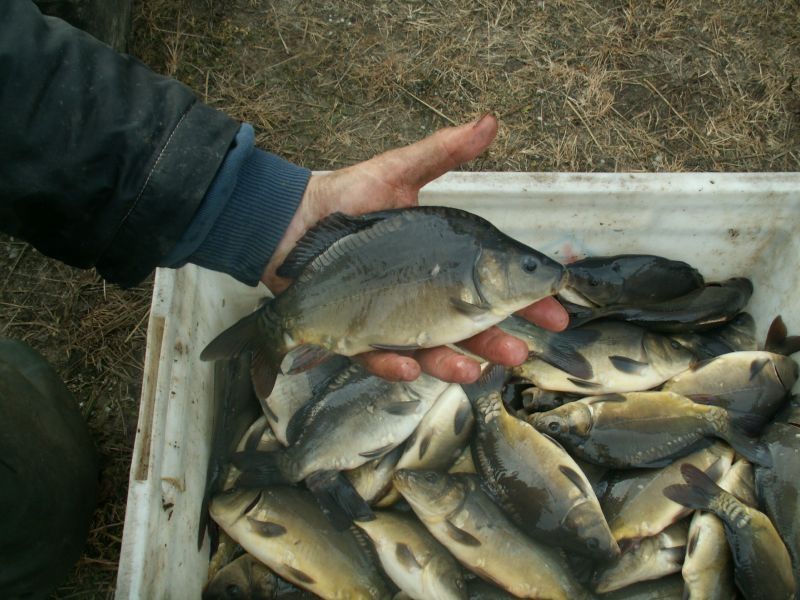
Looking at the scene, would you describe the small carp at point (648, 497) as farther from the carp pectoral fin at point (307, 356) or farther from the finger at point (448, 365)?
the carp pectoral fin at point (307, 356)

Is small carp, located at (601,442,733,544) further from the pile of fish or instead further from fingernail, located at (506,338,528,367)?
fingernail, located at (506,338,528,367)

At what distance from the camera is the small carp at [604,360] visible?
254 cm

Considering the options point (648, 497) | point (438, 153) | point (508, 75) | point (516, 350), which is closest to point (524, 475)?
point (648, 497)

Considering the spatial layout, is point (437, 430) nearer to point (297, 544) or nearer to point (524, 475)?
point (524, 475)

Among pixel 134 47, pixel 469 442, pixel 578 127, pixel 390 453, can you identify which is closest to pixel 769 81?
pixel 578 127

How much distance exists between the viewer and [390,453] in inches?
99.2

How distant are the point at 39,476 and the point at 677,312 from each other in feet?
7.92

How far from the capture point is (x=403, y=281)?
76.5 inches

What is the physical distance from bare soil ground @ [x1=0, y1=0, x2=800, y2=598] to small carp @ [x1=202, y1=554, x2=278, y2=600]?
1853 millimetres

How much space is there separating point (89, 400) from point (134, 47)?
1985 mm

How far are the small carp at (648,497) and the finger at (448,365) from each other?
32.8 inches

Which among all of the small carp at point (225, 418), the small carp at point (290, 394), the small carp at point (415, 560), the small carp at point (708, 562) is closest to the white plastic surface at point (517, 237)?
the small carp at point (225, 418)

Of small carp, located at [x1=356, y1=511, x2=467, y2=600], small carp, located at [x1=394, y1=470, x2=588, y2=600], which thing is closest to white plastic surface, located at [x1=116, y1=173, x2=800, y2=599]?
small carp, located at [x1=356, y1=511, x2=467, y2=600]

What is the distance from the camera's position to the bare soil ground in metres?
3.67
